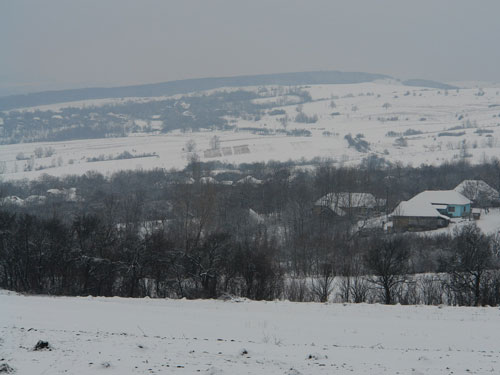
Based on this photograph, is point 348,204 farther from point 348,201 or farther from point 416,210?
point 416,210

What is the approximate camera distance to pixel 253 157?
390 feet

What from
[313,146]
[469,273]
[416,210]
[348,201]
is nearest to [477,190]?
[416,210]

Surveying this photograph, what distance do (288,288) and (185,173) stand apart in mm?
60524

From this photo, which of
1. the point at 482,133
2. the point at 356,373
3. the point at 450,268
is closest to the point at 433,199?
the point at 450,268

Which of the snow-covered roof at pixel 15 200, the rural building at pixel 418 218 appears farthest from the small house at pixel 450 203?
the snow-covered roof at pixel 15 200

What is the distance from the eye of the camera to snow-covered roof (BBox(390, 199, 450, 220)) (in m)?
59.8

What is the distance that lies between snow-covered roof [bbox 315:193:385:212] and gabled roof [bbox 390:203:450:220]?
4.59 meters

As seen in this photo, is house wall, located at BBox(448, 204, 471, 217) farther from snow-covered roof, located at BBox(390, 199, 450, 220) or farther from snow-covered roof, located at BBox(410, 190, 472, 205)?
snow-covered roof, located at BBox(390, 199, 450, 220)

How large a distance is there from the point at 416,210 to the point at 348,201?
8.45 m

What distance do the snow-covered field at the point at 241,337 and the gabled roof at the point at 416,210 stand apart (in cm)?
4178

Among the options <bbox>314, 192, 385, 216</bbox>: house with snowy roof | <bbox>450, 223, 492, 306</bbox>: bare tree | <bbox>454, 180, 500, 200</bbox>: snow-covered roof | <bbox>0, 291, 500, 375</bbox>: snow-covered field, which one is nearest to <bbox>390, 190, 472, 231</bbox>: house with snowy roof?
<bbox>314, 192, 385, 216</bbox>: house with snowy roof

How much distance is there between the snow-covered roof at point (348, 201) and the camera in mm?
63781

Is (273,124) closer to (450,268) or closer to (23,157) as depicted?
(23,157)

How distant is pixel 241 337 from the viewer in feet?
46.0
